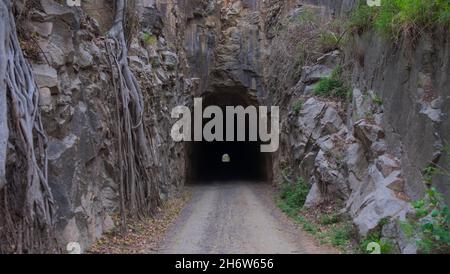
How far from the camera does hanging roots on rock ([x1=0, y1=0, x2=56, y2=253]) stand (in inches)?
186

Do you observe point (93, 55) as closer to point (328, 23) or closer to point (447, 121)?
point (447, 121)

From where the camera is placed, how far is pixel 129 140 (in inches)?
351

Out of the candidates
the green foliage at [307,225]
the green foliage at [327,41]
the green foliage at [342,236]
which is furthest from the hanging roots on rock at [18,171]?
the green foliage at [327,41]

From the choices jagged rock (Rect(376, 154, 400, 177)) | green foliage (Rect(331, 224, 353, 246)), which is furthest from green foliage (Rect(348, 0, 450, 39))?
green foliage (Rect(331, 224, 353, 246))

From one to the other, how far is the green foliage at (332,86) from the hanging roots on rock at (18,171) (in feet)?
29.7

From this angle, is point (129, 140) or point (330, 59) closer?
point (129, 140)

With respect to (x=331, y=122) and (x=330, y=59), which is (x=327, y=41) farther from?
(x=331, y=122)

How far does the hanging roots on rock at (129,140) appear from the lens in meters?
8.72

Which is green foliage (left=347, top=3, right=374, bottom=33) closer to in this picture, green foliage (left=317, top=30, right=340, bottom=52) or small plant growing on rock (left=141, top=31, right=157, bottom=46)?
green foliage (left=317, top=30, right=340, bottom=52)

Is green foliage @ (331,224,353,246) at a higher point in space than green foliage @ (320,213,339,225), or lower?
higher

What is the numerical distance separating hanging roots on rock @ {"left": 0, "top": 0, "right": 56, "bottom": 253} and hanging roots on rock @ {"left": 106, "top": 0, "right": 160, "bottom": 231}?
3.03m

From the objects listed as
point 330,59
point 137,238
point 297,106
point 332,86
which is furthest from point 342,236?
point 330,59

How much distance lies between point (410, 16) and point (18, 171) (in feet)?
20.7
